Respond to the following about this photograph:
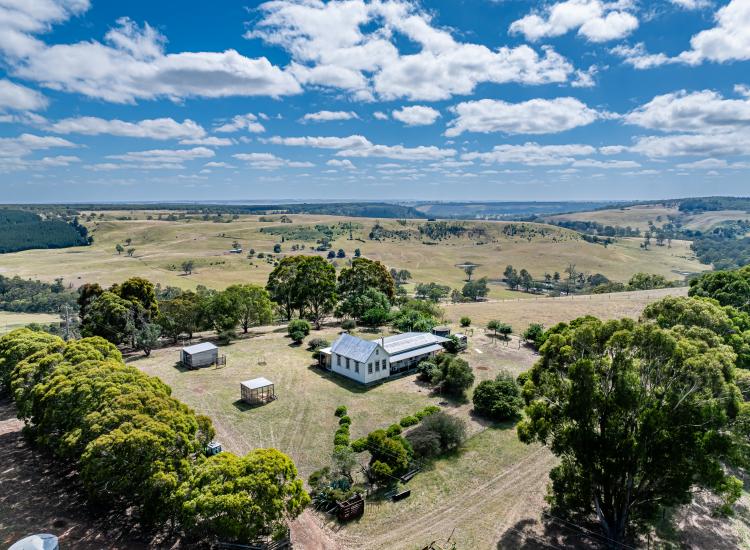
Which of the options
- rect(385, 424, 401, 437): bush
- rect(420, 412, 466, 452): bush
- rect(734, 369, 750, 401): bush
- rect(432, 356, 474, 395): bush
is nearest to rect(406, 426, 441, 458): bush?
rect(420, 412, 466, 452): bush

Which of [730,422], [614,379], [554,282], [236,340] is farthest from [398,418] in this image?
[554,282]

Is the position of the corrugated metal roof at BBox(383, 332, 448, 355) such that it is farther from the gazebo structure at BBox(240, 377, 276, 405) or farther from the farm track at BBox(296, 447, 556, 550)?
the farm track at BBox(296, 447, 556, 550)

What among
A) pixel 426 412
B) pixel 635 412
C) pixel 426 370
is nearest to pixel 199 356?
pixel 426 370

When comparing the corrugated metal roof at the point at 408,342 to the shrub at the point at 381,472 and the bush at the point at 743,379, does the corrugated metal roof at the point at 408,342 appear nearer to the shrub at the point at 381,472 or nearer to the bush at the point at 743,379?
the shrub at the point at 381,472

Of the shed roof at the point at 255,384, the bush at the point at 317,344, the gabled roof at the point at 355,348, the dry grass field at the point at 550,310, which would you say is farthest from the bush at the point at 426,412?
the dry grass field at the point at 550,310

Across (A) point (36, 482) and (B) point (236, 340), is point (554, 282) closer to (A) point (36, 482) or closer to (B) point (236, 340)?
(B) point (236, 340)
